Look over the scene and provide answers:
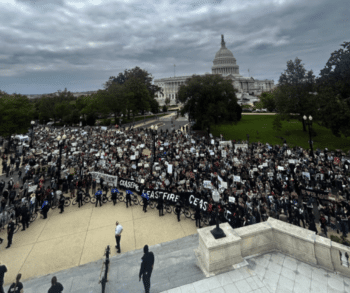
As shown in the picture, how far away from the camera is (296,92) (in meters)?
40.1

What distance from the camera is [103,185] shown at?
18.0 metres

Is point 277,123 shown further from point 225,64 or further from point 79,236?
point 225,64

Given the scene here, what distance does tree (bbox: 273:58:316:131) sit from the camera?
39219 mm

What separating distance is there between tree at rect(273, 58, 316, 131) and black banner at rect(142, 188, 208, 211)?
34.6m

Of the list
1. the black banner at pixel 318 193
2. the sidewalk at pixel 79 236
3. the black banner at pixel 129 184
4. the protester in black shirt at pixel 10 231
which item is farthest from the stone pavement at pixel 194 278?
the black banner at pixel 318 193

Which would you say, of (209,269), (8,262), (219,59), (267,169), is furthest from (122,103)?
(219,59)

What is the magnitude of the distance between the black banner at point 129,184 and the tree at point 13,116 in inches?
1261

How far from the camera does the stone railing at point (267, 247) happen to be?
7055mm

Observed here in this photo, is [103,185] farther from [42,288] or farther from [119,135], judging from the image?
[119,135]

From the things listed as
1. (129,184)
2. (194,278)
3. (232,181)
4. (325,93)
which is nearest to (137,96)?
(325,93)

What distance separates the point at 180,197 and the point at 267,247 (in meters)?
7.38

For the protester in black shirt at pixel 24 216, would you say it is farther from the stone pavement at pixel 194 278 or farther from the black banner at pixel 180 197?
the black banner at pixel 180 197

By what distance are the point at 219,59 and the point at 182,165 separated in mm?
172261

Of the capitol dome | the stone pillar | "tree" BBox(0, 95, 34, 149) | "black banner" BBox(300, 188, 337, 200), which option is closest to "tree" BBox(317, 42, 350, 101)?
"black banner" BBox(300, 188, 337, 200)
